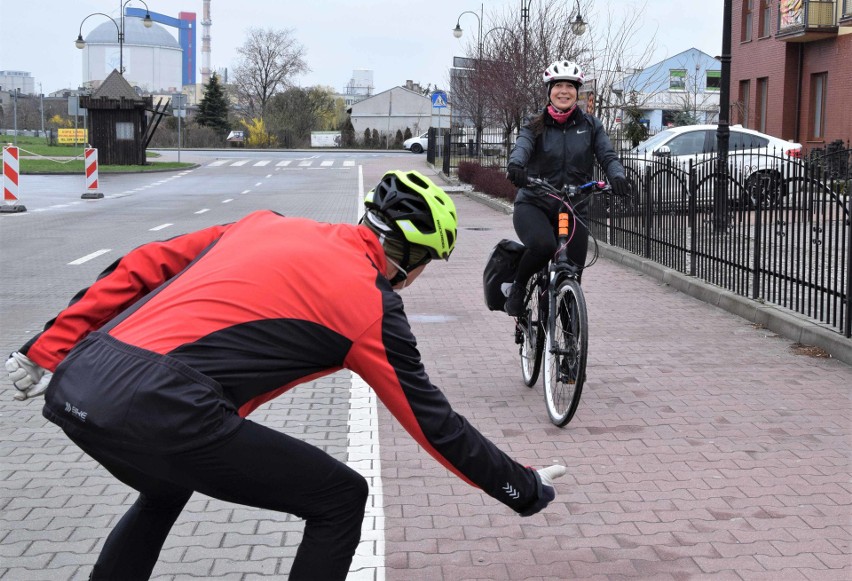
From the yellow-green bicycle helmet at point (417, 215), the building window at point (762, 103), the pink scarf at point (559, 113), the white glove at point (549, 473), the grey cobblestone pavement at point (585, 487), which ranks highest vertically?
the building window at point (762, 103)

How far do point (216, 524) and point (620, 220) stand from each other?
1103 centimetres

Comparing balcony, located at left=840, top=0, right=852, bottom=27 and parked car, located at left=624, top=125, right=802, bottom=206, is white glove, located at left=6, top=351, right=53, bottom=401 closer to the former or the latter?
parked car, located at left=624, top=125, right=802, bottom=206

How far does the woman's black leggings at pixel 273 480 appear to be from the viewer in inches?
96.8

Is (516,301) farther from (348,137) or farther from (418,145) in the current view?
(348,137)

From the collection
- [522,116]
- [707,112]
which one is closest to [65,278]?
[522,116]

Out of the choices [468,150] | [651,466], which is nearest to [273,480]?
[651,466]

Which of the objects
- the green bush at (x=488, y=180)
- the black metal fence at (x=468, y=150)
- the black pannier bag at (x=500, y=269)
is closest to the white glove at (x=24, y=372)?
the black pannier bag at (x=500, y=269)

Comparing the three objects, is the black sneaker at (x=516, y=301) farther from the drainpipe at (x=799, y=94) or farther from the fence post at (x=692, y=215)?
the drainpipe at (x=799, y=94)

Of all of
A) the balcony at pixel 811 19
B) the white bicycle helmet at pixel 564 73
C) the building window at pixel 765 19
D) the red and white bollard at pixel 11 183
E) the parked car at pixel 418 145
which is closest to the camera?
the white bicycle helmet at pixel 564 73

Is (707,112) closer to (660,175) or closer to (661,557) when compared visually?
(660,175)

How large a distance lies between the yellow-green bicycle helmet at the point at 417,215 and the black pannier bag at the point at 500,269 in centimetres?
393

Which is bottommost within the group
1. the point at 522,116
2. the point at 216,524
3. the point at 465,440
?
the point at 216,524

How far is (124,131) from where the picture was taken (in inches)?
1714

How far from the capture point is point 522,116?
95.2 feet
